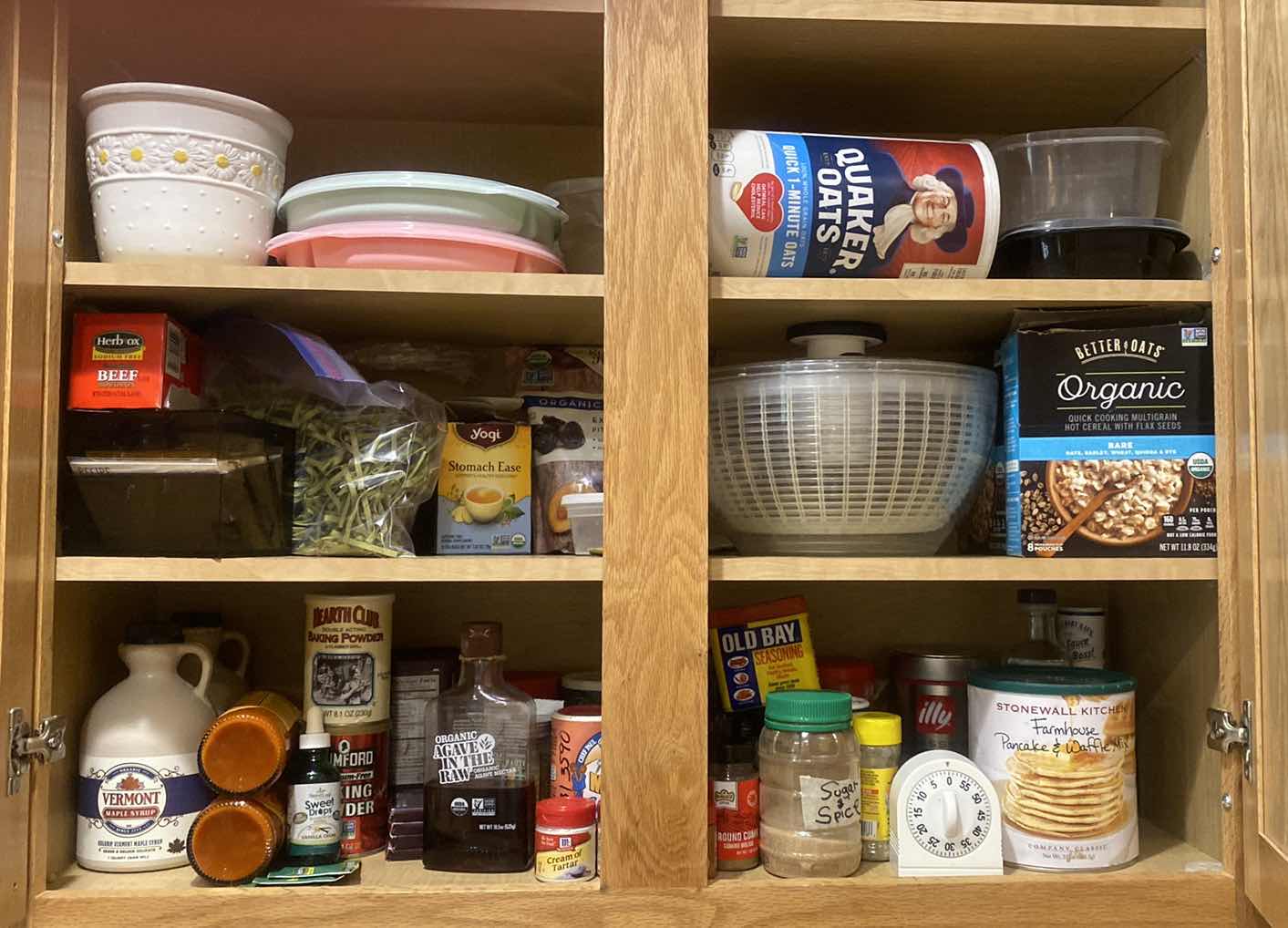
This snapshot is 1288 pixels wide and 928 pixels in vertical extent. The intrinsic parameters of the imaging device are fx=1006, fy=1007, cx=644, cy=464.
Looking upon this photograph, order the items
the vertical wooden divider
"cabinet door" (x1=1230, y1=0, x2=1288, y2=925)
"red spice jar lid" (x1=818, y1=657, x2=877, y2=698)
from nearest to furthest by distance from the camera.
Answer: "cabinet door" (x1=1230, y1=0, x2=1288, y2=925), the vertical wooden divider, "red spice jar lid" (x1=818, y1=657, x2=877, y2=698)

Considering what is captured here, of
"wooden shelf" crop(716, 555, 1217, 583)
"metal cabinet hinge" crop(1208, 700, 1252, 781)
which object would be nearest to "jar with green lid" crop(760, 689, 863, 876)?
"wooden shelf" crop(716, 555, 1217, 583)

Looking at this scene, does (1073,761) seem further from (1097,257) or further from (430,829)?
(430,829)

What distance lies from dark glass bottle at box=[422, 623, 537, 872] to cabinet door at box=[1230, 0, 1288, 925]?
653 millimetres

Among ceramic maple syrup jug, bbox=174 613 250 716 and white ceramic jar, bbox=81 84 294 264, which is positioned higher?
white ceramic jar, bbox=81 84 294 264

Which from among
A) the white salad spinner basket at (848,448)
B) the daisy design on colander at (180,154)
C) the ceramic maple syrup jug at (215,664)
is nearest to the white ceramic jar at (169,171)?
the daisy design on colander at (180,154)

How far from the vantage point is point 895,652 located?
118 centimetres

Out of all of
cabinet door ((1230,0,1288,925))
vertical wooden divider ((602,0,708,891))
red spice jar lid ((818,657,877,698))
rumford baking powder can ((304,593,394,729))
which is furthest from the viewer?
red spice jar lid ((818,657,877,698))

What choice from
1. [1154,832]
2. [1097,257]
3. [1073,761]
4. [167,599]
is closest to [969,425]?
[1097,257]

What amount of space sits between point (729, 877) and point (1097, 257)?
0.70 m

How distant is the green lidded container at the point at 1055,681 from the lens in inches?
38.1

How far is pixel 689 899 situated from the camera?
91cm

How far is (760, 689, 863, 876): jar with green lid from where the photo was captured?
0.93 metres

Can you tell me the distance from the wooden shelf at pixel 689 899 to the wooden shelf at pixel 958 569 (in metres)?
0.28

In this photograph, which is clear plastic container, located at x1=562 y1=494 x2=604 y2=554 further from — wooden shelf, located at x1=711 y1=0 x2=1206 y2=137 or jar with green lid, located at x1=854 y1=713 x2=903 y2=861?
wooden shelf, located at x1=711 y1=0 x2=1206 y2=137
